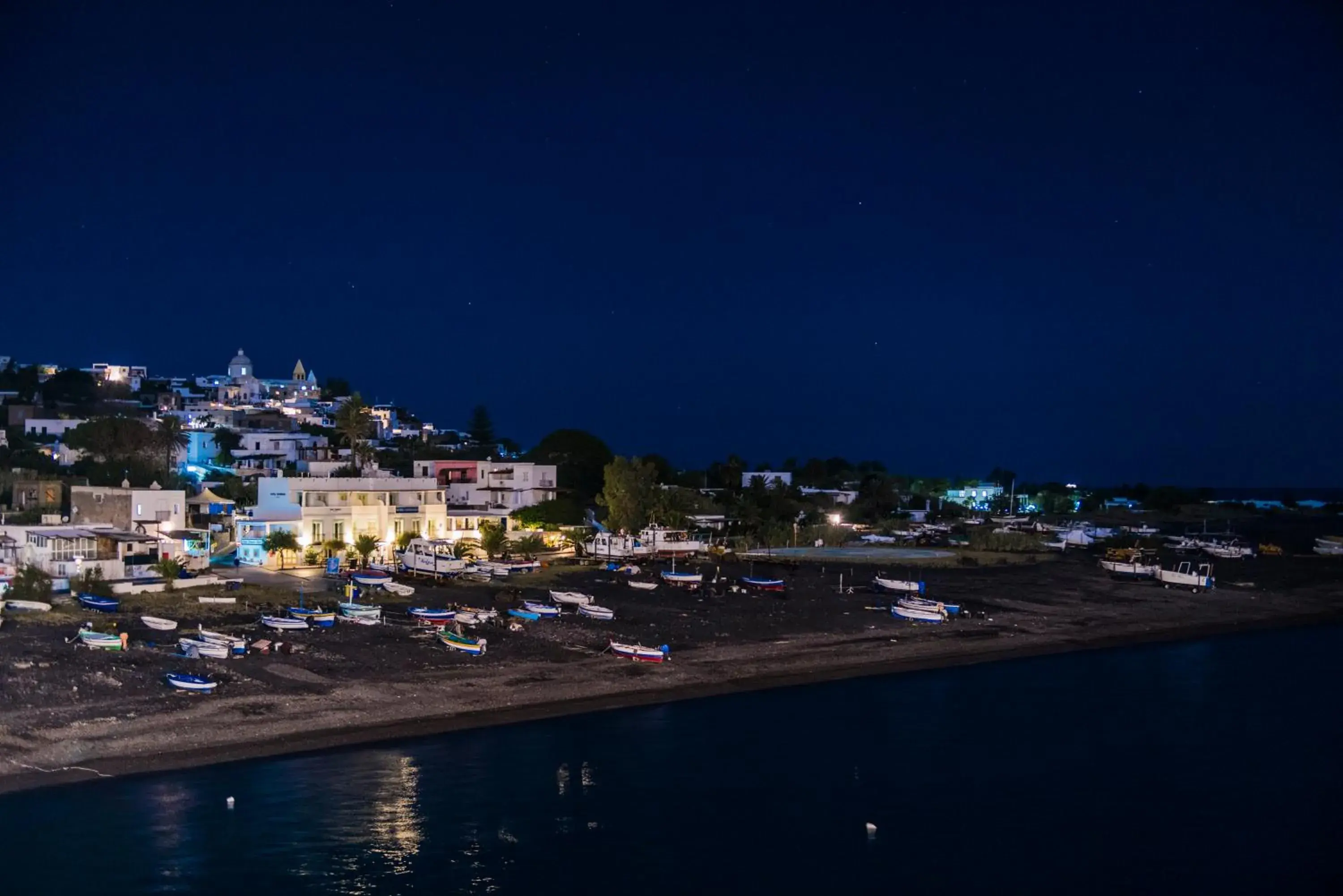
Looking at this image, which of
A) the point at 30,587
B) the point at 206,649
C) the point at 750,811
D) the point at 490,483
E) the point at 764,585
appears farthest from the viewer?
the point at 490,483

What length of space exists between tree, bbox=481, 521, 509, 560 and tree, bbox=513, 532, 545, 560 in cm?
89

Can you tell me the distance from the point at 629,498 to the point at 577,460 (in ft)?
55.2

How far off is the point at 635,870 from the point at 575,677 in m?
12.9

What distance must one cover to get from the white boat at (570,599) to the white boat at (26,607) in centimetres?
1780

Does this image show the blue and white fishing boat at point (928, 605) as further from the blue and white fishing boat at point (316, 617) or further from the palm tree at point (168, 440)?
the palm tree at point (168, 440)

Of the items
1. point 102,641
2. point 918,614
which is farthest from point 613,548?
point 102,641

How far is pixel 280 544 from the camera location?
4947cm

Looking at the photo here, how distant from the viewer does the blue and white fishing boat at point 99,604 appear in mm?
37719

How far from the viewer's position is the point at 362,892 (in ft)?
70.0

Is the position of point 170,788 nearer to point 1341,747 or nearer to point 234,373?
point 1341,747

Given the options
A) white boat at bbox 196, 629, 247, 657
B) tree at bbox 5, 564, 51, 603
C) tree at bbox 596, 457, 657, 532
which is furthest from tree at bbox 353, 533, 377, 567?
tree at bbox 596, 457, 657, 532

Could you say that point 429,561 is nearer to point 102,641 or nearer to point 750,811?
point 102,641

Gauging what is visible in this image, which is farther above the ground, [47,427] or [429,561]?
[47,427]

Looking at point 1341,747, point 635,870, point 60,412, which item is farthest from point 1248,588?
point 60,412
